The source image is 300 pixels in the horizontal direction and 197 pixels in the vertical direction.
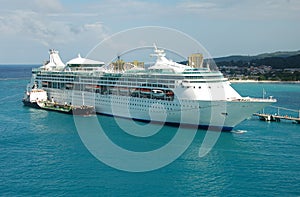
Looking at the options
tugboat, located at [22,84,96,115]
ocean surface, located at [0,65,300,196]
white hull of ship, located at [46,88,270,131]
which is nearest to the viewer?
ocean surface, located at [0,65,300,196]

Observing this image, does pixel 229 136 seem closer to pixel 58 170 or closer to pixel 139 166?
pixel 139 166

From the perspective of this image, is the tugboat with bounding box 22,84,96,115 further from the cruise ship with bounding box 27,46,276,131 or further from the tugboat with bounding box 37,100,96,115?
the cruise ship with bounding box 27,46,276,131

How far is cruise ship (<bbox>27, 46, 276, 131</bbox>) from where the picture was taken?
2814cm

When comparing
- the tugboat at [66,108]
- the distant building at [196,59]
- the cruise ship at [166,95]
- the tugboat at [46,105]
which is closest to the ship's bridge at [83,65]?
the cruise ship at [166,95]

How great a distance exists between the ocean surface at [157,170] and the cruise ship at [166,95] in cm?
139

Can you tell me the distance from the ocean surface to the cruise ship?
1.39 meters

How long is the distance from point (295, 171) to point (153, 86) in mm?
14464

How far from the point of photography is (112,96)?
1416 inches

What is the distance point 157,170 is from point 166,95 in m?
10.7

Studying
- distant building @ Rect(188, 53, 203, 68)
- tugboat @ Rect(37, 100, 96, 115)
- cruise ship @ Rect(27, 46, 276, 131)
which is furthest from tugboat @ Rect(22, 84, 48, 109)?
distant building @ Rect(188, 53, 203, 68)

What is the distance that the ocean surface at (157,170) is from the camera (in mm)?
17828

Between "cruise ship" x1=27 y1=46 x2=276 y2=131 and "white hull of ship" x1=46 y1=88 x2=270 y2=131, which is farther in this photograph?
"cruise ship" x1=27 y1=46 x2=276 y2=131

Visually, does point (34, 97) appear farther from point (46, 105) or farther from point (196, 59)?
point (196, 59)

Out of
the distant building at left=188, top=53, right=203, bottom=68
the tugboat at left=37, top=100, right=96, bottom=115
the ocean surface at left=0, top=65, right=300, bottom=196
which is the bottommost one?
the ocean surface at left=0, top=65, right=300, bottom=196
